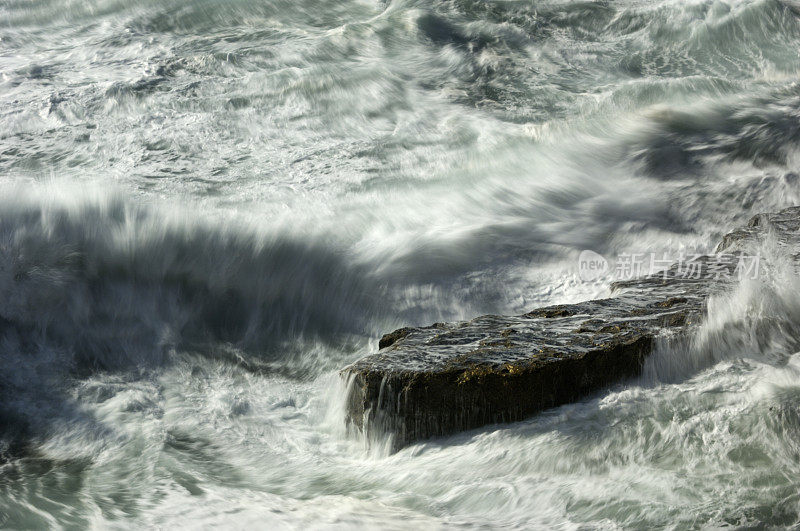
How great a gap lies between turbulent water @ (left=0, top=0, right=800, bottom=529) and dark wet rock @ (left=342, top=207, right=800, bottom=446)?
109mm

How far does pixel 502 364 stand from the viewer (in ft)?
10.2

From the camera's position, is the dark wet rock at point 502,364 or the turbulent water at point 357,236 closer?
the turbulent water at point 357,236

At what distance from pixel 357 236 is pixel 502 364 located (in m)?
2.06

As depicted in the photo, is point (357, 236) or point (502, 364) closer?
point (502, 364)

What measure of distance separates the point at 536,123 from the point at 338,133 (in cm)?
150

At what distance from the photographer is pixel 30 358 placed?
4.17 metres

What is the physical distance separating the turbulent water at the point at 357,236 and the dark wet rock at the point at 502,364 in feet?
0.36

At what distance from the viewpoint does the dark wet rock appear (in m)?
3.04

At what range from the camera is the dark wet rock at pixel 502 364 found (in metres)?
3.04

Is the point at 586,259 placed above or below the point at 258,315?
above

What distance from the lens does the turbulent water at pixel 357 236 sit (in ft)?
9.25

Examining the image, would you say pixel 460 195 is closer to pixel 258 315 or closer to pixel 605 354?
pixel 258 315

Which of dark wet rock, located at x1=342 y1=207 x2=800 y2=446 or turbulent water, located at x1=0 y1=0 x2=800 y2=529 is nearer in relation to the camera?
turbulent water, located at x1=0 y1=0 x2=800 y2=529

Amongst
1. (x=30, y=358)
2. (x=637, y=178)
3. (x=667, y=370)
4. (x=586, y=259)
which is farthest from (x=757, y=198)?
(x=30, y=358)
